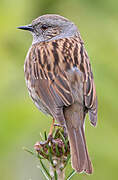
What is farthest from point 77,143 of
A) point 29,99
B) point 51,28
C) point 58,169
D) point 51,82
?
point 51,28

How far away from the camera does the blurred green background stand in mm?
5535

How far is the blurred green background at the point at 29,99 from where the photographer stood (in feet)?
18.2

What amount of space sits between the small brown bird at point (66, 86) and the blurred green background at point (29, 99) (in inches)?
12.8

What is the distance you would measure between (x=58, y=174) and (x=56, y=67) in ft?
5.17

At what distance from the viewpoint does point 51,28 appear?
20.9 feet

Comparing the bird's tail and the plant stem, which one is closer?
the plant stem

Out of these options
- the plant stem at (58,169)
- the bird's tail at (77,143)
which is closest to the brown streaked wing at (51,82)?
the bird's tail at (77,143)

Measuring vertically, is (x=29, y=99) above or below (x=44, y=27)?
below

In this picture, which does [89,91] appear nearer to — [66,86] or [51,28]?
[66,86]

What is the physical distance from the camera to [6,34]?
655 centimetres

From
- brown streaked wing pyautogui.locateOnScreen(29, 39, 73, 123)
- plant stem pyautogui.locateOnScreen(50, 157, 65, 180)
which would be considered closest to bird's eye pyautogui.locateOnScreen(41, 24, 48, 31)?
brown streaked wing pyautogui.locateOnScreen(29, 39, 73, 123)

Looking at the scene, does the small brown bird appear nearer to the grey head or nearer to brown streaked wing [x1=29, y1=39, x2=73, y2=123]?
brown streaked wing [x1=29, y1=39, x2=73, y2=123]

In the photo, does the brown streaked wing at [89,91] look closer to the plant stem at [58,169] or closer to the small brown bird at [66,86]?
the small brown bird at [66,86]

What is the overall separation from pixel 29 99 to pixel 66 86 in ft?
2.94
